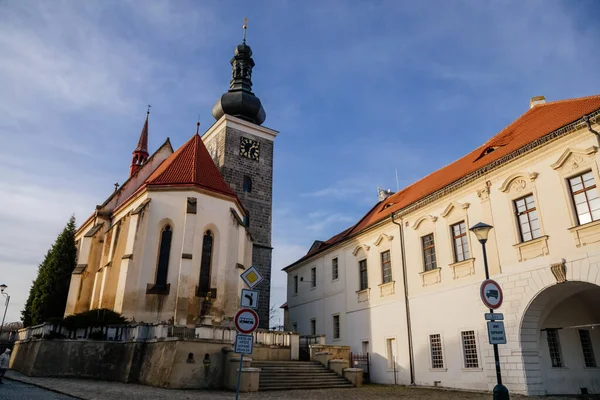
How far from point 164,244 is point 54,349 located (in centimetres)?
694

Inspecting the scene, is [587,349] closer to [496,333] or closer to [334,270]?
[496,333]

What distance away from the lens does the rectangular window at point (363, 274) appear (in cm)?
2339

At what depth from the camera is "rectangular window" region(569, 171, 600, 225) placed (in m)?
12.9

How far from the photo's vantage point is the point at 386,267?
21.9m

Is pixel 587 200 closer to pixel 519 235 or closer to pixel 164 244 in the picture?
pixel 519 235

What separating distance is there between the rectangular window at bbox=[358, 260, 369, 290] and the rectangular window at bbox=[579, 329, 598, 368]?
9892 mm

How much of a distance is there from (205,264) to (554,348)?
16.0 metres

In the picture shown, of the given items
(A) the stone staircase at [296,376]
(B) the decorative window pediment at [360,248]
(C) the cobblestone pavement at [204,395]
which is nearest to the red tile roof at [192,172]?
(B) the decorative window pediment at [360,248]

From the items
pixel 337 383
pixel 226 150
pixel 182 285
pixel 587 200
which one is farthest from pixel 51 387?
pixel 226 150

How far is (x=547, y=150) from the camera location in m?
14.6

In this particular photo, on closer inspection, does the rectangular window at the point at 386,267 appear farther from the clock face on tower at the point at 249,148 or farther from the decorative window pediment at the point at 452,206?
the clock face on tower at the point at 249,148

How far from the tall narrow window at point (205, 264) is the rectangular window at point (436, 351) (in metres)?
11.2

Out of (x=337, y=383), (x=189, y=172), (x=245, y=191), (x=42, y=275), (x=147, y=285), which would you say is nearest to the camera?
(x=337, y=383)

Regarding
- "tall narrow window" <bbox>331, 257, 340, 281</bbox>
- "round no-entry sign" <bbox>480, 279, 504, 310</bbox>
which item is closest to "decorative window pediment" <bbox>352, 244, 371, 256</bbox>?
"tall narrow window" <bbox>331, 257, 340, 281</bbox>
